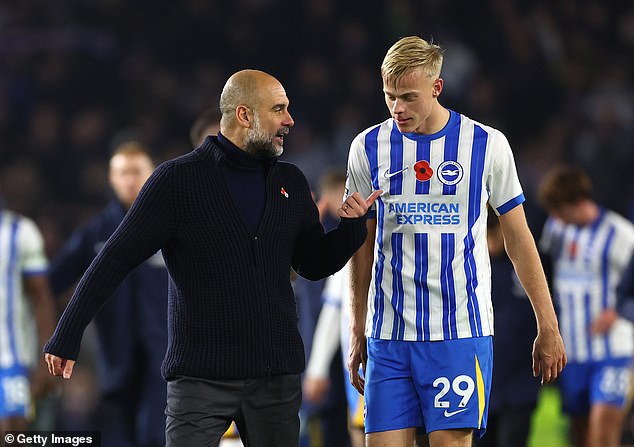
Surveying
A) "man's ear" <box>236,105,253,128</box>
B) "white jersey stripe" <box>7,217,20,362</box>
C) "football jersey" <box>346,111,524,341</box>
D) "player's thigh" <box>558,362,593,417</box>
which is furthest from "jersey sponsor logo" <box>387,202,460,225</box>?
"player's thigh" <box>558,362,593,417</box>

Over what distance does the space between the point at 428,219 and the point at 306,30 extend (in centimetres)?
872

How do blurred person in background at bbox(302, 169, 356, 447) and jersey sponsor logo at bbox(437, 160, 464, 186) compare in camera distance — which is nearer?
jersey sponsor logo at bbox(437, 160, 464, 186)

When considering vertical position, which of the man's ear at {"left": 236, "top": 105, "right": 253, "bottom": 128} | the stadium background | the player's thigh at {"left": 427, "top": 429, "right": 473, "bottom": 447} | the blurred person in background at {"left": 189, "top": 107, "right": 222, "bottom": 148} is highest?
the stadium background

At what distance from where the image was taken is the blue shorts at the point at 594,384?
7715mm

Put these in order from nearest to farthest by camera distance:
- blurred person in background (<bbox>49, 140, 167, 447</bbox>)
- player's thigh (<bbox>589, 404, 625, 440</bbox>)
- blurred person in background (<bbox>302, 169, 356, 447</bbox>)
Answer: blurred person in background (<bbox>49, 140, 167, 447</bbox>), blurred person in background (<bbox>302, 169, 356, 447</bbox>), player's thigh (<bbox>589, 404, 625, 440</bbox>)

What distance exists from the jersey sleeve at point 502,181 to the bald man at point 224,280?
0.48 metres

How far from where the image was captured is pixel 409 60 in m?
4.16

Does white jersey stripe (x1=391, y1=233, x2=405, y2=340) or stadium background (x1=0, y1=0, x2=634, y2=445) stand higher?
stadium background (x1=0, y1=0, x2=634, y2=445)

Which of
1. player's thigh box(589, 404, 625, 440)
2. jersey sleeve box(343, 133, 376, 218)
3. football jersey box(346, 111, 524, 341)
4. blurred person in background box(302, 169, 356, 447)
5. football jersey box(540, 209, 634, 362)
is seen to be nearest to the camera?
football jersey box(346, 111, 524, 341)

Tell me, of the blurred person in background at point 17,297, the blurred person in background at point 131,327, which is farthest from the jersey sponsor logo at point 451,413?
the blurred person in background at point 17,297

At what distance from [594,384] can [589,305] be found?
22.1 inches

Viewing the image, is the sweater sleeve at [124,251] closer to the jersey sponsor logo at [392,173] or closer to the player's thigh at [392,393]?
the jersey sponsor logo at [392,173]

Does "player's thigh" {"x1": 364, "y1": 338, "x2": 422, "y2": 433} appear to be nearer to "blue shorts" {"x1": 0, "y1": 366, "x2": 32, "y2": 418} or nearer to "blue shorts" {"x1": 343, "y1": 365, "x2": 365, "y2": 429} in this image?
"blue shorts" {"x1": 343, "y1": 365, "x2": 365, "y2": 429}

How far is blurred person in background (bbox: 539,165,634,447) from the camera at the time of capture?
7.74 meters
